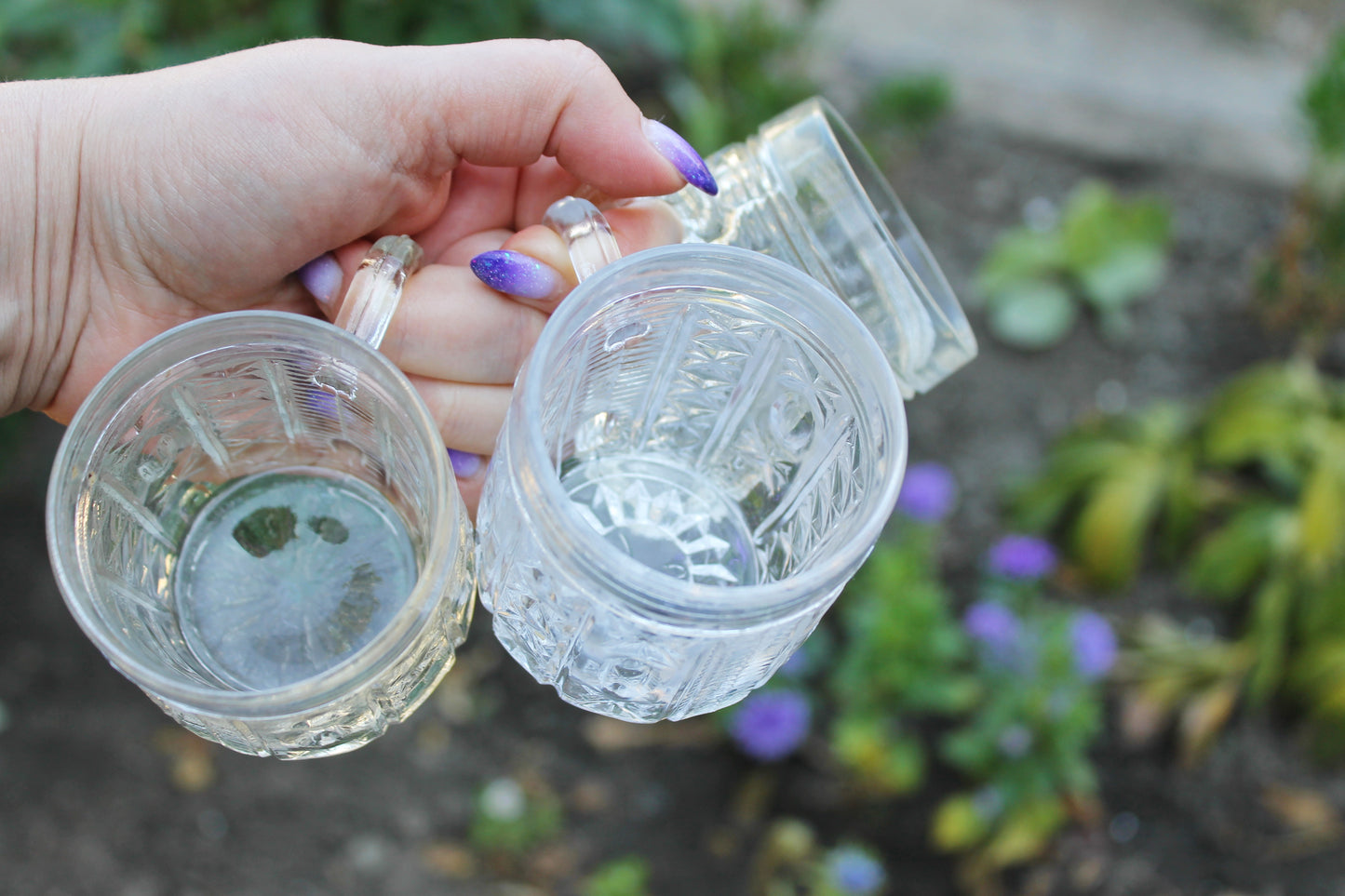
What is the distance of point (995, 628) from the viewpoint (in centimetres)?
205

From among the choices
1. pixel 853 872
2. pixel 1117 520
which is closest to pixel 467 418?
pixel 853 872

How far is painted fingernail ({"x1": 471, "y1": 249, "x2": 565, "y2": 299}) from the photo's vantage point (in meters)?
1.15

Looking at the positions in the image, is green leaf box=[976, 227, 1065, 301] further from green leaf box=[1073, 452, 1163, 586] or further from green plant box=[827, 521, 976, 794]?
green plant box=[827, 521, 976, 794]

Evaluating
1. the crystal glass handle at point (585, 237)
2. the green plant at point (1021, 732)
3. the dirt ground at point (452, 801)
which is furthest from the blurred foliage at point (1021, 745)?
the crystal glass handle at point (585, 237)

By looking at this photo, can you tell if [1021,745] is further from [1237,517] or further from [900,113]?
[900,113]

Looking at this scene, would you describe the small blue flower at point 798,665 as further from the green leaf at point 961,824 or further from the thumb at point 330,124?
the thumb at point 330,124

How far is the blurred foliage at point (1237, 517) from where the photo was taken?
229 cm

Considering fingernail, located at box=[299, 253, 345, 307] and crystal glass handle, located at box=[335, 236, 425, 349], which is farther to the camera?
fingernail, located at box=[299, 253, 345, 307]

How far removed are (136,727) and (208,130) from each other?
1.53 metres

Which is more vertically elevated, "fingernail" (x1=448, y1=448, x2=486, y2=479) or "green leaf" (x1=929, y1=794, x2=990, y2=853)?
"fingernail" (x1=448, y1=448, x2=486, y2=479)

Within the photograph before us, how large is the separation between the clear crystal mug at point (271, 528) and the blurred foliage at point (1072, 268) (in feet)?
6.97

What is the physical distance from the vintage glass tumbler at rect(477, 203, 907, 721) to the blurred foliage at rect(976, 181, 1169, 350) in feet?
6.47

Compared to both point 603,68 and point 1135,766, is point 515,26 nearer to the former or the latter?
point 603,68

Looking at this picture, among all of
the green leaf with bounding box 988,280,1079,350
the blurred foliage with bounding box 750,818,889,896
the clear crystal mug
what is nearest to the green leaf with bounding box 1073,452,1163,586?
the green leaf with bounding box 988,280,1079,350
